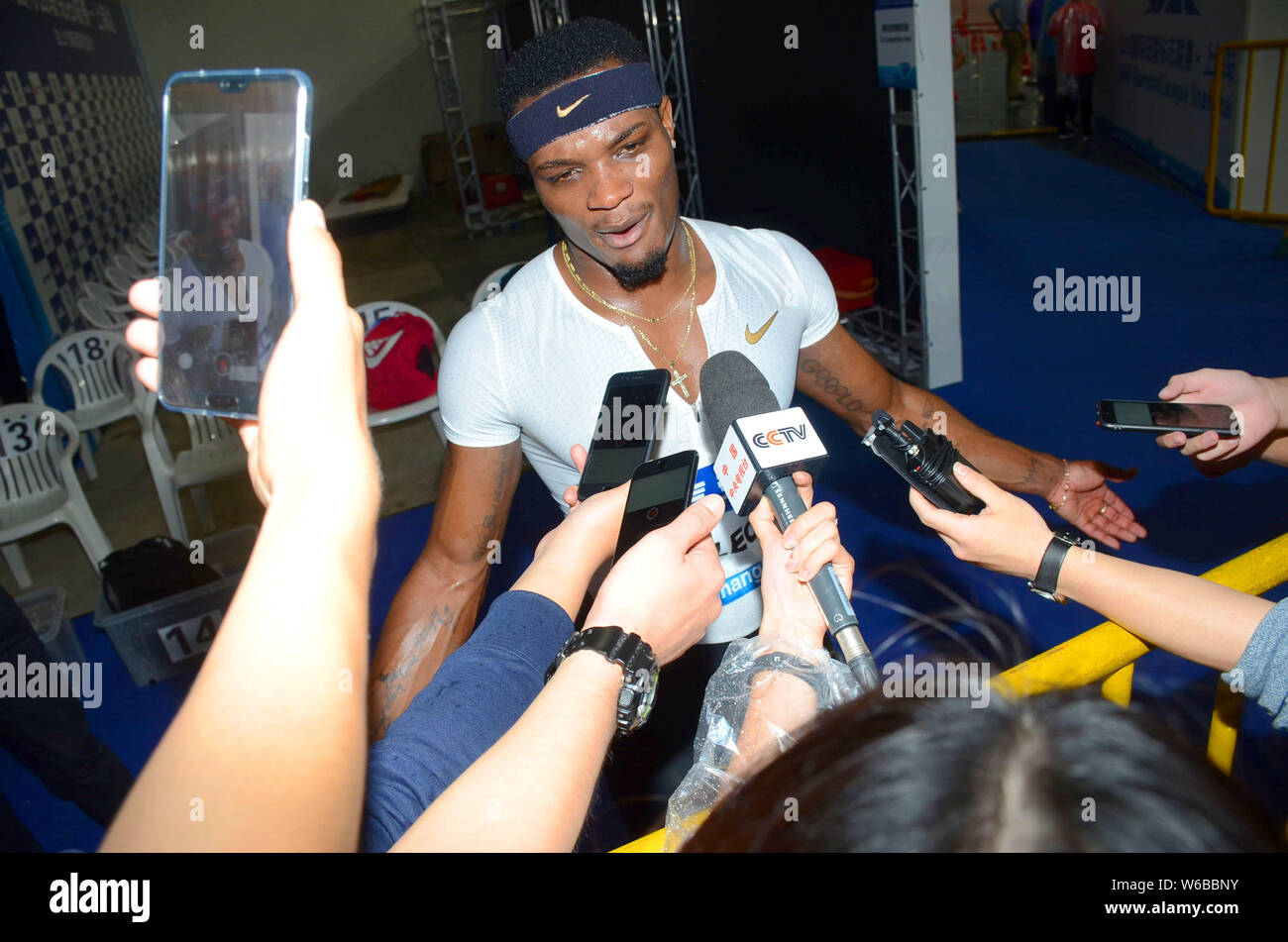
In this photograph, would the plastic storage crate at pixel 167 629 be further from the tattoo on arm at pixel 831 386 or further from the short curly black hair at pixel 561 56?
the tattoo on arm at pixel 831 386

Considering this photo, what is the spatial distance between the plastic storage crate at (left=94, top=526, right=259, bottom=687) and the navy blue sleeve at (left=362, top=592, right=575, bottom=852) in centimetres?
273

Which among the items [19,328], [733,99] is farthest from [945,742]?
[19,328]

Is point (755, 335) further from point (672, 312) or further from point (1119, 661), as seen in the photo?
point (1119, 661)

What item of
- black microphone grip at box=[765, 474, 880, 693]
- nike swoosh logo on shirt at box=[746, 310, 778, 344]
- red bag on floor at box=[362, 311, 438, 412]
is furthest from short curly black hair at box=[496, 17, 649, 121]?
red bag on floor at box=[362, 311, 438, 412]

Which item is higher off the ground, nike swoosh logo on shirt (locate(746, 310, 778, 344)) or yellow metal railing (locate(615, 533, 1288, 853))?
nike swoosh logo on shirt (locate(746, 310, 778, 344))

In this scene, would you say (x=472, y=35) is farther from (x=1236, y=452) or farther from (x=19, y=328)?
(x=1236, y=452)

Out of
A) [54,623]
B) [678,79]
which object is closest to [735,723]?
[54,623]

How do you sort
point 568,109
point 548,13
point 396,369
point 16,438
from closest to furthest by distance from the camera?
point 568,109 < point 16,438 < point 396,369 < point 548,13

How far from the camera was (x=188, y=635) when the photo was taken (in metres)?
3.49

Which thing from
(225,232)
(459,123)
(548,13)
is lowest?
(225,232)

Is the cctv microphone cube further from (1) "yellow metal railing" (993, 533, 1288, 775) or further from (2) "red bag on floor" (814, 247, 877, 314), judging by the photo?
(2) "red bag on floor" (814, 247, 877, 314)

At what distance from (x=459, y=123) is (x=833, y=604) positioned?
15.3 metres

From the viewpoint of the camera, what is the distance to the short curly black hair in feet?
5.72
